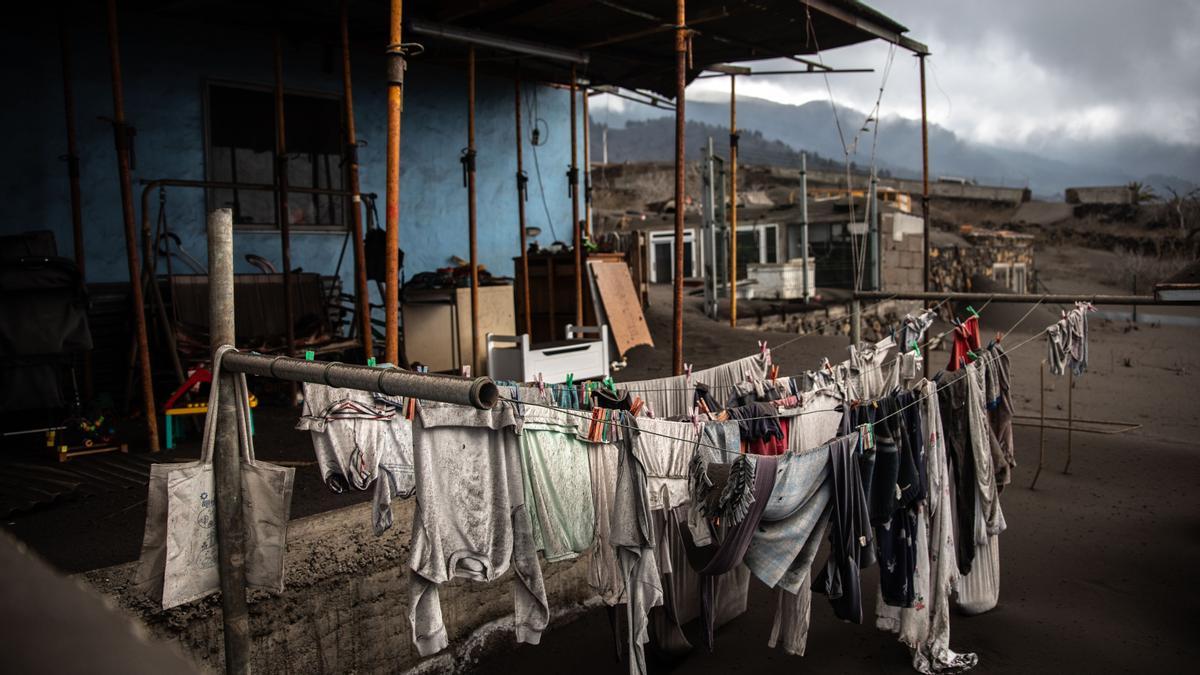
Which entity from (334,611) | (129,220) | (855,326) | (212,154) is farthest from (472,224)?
(334,611)

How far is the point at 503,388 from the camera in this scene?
4.13 metres

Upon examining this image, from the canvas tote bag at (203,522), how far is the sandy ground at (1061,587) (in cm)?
252

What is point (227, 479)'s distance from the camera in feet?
9.60

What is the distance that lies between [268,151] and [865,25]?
6798 mm

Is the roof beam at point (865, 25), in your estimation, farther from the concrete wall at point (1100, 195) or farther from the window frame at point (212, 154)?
the concrete wall at point (1100, 195)

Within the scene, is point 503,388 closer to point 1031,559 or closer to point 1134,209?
point 1031,559

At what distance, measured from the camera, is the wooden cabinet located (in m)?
8.11

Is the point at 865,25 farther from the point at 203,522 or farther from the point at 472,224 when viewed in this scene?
the point at 203,522

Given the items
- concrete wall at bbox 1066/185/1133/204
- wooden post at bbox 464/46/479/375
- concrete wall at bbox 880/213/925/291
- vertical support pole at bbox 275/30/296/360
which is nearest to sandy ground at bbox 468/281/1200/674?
wooden post at bbox 464/46/479/375

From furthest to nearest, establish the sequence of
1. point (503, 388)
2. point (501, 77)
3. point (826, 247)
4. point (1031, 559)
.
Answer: point (826, 247) → point (501, 77) → point (1031, 559) → point (503, 388)

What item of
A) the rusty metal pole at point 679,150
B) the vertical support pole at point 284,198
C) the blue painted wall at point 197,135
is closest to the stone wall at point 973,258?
the blue painted wall at point 197,135

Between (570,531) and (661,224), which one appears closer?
(570,531)

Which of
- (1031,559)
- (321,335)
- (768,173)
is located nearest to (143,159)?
(321,335)

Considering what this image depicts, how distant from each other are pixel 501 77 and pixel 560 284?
3286 mm
